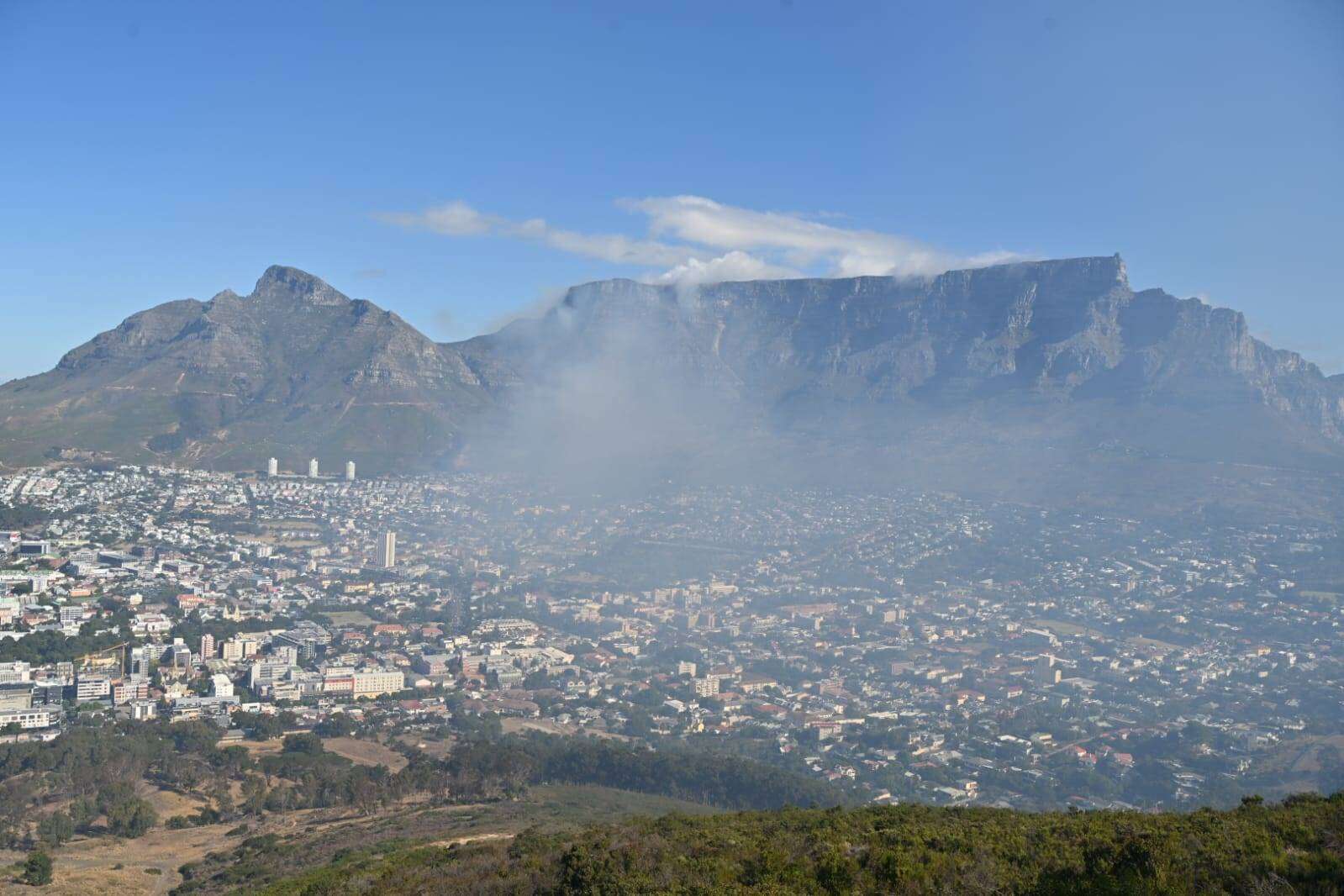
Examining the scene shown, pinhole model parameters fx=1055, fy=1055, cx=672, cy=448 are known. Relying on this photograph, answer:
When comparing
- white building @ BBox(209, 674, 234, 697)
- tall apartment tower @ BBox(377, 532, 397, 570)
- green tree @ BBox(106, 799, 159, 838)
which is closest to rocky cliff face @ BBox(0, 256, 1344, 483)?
tall apartment tower @ BBox(377, 532, 397, 570)

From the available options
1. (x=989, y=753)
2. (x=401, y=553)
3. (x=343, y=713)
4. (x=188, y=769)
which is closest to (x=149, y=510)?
(x=401, y=553)

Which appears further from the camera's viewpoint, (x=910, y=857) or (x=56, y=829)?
(x=56, y=829)

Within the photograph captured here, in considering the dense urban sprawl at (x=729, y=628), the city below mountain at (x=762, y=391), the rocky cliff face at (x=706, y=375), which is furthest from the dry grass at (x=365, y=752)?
the rocky cliff face at (x=706, y=375)

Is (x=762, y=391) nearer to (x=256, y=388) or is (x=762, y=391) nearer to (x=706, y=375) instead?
(x=706, y=375)

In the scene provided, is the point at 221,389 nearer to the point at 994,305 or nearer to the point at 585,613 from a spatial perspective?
the point at 585,613

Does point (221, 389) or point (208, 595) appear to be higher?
point (221, 389)

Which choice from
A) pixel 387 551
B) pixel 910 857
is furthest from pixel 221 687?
pixel 910 857

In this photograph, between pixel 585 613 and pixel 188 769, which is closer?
pixel 188 769
